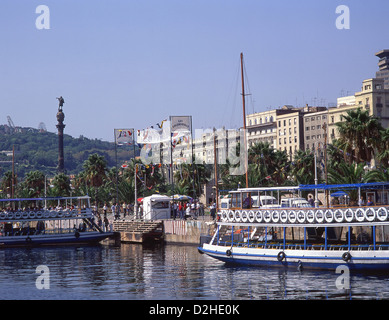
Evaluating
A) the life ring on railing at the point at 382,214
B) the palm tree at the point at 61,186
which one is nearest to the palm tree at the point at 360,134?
the life ring on railing at the point at 382,214

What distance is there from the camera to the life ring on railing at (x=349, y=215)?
38.7 m

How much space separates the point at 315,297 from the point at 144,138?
142ft

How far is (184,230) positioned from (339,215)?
24.2 metres

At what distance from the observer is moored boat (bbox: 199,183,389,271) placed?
1502 inches

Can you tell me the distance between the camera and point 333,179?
62.7 meters

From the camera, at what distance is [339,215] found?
3938cm

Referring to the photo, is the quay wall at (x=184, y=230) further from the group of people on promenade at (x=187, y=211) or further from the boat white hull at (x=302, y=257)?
the boat white hull at (x=302, y=257)

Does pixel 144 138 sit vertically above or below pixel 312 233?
above

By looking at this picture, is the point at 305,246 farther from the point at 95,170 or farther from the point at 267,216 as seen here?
the point at 95,170

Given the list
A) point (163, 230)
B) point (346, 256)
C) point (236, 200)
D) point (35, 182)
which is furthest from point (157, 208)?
point (35, 182)
